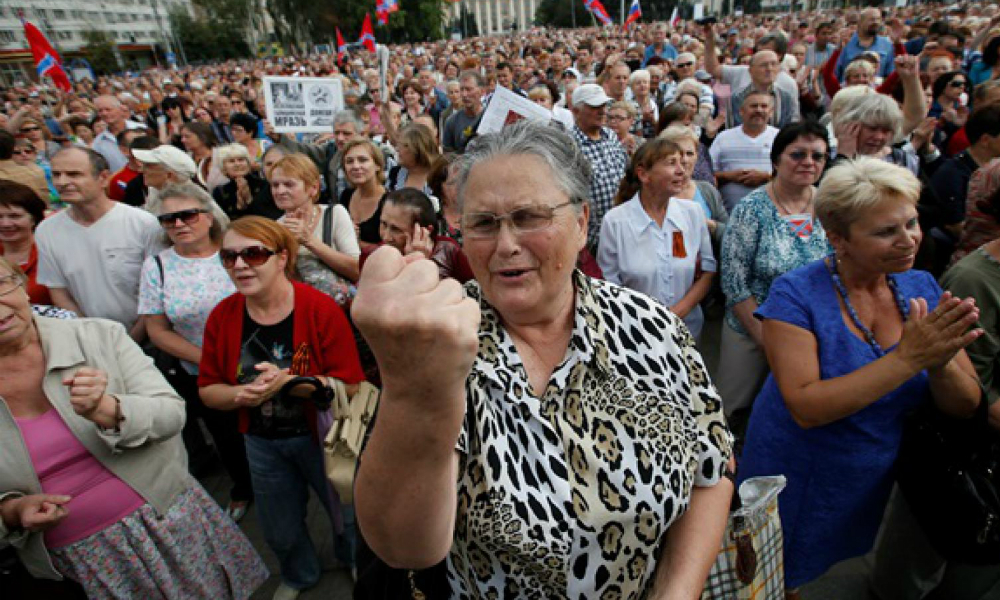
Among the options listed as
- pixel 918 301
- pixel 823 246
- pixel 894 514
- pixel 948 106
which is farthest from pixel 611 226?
pixel 948 106

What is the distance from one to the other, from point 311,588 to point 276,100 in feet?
18.2

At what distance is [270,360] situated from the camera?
2514 mm

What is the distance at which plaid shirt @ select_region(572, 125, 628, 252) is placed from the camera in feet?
14.4

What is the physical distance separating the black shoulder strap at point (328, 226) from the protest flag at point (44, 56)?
11.8 meters

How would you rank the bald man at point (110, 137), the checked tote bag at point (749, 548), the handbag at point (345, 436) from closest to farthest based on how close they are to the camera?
1. the checked tote bag at point (749, 548)
2. the handbag at point (345, 436)
3. the bald man at point (110, 137)

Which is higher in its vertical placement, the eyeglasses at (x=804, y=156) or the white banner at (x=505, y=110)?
the white banner at (x=505, y=110)

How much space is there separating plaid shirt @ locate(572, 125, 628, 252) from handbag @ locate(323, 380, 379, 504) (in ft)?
7.64

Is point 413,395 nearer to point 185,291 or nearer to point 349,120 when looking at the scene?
point 185,291

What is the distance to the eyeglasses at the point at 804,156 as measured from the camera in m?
2.98

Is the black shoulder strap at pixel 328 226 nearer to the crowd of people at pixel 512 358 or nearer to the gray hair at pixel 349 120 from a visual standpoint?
the crowd of people at pixel 512 358

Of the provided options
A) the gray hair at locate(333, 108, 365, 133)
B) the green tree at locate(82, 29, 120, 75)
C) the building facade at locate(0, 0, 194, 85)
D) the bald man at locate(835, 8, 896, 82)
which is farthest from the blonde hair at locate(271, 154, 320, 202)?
the building facade at locate(0, 0, 194, 85)

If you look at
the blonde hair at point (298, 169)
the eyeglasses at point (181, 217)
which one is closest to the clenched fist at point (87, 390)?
the eyeglasses at point (181, 217)

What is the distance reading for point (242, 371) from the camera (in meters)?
2.49

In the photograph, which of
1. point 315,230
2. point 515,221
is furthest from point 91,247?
point 515,221
